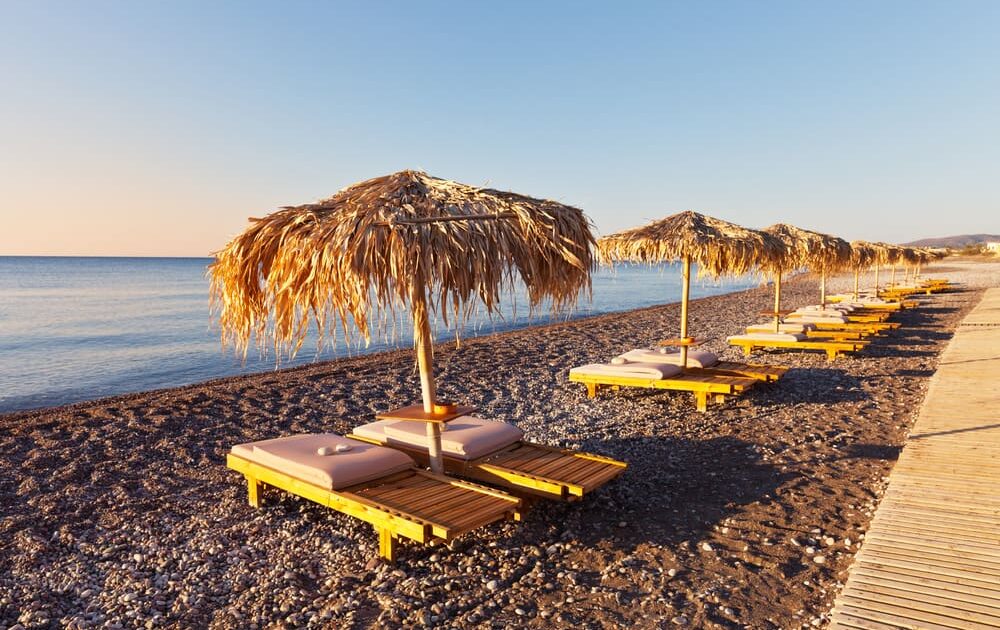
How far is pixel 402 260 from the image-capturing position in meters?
3.33

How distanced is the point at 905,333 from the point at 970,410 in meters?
7.35

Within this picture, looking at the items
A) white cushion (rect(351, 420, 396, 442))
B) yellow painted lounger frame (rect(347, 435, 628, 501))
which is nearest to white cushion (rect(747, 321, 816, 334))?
yellow painted lounger frame (rect(347, 435, 628, 501))

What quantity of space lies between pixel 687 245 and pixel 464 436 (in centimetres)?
416

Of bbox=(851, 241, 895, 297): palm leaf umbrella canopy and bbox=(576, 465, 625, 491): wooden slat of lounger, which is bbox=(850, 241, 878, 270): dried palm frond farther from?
bbox=(576, 465, 625, 491): wooden slat of lounger

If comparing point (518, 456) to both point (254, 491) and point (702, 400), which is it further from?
point (702, 400)

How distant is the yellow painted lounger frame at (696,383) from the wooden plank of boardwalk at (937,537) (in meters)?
1.71

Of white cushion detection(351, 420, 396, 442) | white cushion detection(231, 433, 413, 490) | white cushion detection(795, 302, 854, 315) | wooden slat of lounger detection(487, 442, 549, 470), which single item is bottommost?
wooden slat of lounger detection(487, 442, 549, 470)

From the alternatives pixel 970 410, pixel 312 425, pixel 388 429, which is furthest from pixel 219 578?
pixel 970 410

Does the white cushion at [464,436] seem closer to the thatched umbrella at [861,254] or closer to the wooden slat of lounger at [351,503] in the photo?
the wooden slat of lounger at [351,503]

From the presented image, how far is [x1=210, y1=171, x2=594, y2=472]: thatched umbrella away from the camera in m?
3.39

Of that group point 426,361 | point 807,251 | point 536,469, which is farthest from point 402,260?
point 807,251

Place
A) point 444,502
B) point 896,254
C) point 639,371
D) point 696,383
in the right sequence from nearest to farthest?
point 444,502 → point 696,383 → point 639,371 → point 896,254

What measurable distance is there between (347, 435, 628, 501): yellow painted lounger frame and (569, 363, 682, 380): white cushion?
8.95 feet

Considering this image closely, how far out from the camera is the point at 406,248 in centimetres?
336
